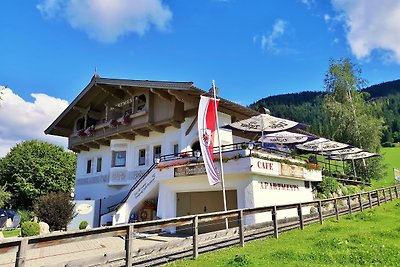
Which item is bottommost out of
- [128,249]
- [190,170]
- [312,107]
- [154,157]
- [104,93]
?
[128,249]

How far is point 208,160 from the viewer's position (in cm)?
1270

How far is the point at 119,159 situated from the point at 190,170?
10.5m

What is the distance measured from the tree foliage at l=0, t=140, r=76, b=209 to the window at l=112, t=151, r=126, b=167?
1833cm

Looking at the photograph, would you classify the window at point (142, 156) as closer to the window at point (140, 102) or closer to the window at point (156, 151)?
the window at point (156, 151)

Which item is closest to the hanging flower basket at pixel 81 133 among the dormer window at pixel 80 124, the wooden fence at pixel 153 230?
the dormer window at pixel 80 124

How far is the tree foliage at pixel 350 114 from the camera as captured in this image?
102 feet

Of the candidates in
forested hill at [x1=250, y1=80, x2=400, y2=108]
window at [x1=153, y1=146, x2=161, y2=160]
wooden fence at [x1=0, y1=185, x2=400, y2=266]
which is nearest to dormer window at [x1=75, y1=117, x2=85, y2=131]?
window at [x1=153, y1=146, x2=161, y2=160]

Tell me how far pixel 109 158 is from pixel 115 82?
626 cm

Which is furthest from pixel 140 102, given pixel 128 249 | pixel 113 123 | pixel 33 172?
pixel 33 172

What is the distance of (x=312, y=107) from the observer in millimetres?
89250

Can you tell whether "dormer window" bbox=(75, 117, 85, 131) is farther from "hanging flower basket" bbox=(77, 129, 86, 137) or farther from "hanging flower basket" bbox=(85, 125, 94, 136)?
"hanging flower basket" bbox=(85, 125, 94, 136)

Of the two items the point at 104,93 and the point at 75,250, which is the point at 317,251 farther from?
the point at 104,93

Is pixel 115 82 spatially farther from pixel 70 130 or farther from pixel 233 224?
pixel 233 224

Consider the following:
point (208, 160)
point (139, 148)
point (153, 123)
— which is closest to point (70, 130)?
point (139, 148)
